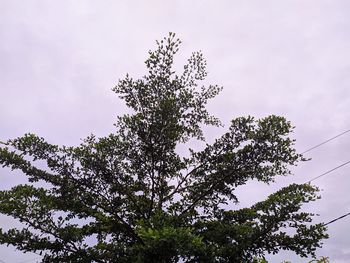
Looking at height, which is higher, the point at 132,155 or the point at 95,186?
the point at 132,155

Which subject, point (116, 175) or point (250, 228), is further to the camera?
point (116, 175)

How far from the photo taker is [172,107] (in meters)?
13.1

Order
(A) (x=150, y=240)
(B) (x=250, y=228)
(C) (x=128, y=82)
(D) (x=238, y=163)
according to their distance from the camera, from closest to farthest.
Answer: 1. (A) (x=150, y=240)
2. (B) (x=250, y=228)
3. (D) (x=238, y=163)
4. (C) (x=128, y=82)

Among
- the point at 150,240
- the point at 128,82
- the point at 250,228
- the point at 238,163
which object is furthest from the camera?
the point at 128,82

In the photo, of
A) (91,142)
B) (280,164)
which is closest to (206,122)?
(280,164)

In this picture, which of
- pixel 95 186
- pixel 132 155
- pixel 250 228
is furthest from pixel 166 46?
pixel 250 228

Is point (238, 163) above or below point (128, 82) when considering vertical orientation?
below

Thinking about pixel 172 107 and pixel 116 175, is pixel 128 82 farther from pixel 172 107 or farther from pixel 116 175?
pixel 116 175

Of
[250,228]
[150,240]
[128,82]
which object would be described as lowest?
[150,240]

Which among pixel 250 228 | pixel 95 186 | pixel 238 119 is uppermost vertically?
pixel 238 119

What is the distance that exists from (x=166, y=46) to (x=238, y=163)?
502cm

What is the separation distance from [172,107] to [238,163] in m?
2.93

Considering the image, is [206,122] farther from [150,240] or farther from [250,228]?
[150,240]

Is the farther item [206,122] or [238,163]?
[206,122]
